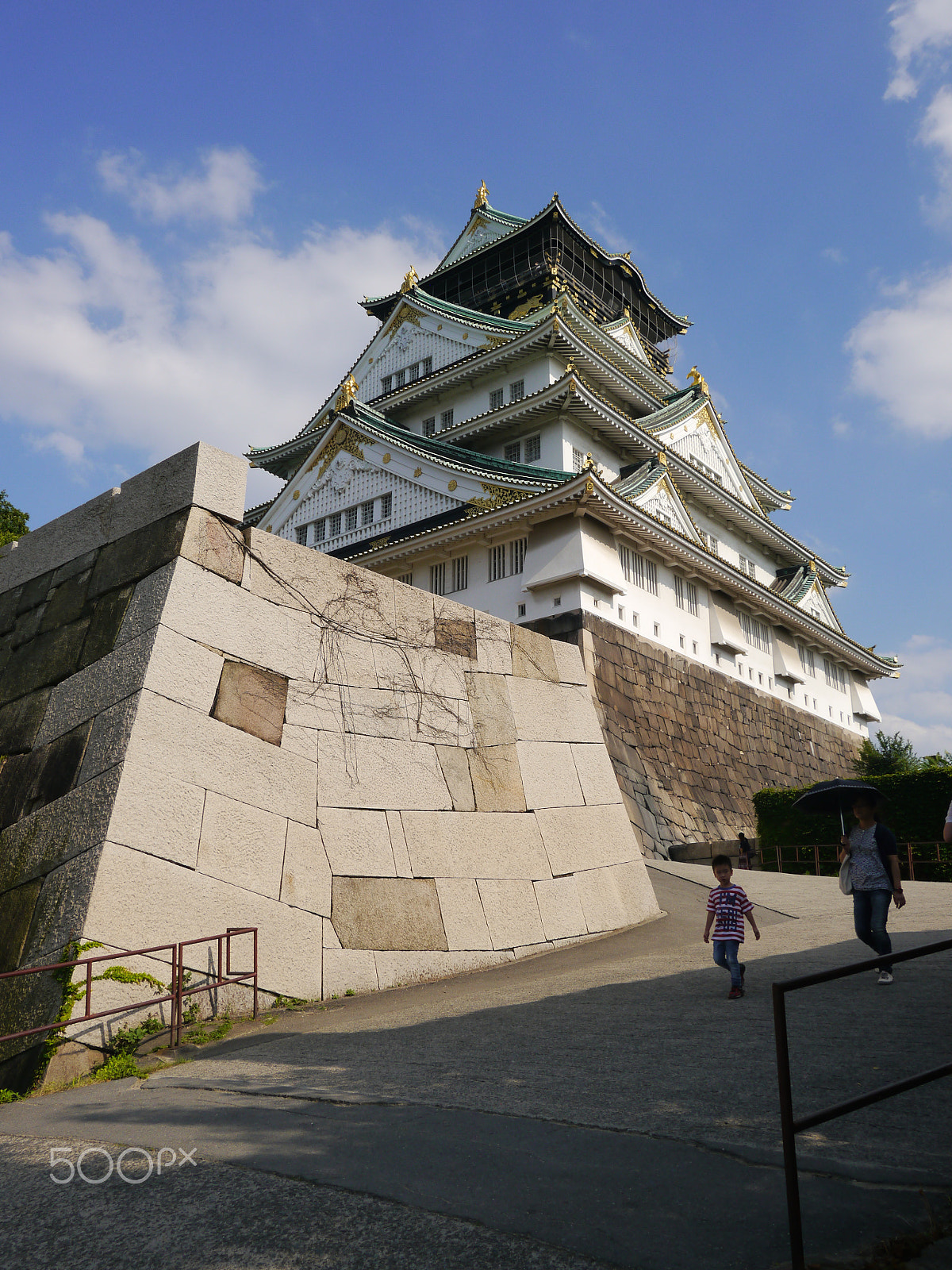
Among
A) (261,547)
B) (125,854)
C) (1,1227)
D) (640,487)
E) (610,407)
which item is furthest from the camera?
(610,407)

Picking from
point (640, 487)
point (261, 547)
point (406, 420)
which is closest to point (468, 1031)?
point (261, 547)

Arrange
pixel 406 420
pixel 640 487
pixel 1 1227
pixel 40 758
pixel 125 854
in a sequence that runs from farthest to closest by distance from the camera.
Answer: pixel 406 420
pixel 640 487
pixel 40 758
pixel 125 854
pixel 1 1227

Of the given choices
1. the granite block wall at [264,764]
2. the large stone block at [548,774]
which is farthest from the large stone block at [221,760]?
the large stone block at [548,774]

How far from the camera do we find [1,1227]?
129 inches

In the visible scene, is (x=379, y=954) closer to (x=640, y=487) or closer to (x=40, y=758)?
(x=40, y=758)

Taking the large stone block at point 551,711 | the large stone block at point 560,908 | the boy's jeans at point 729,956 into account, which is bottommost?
the boy's jeans at point 729,956

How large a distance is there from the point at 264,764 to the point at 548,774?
3.99 m

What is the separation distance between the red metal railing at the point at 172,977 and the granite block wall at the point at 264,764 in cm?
15

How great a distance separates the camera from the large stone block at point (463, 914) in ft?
28.8

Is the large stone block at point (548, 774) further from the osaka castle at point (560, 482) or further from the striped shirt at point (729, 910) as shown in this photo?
the osaka castle at point (560, 482)

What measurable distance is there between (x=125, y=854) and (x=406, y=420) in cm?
2304

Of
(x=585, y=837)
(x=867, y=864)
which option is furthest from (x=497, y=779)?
(x=867, y=864)

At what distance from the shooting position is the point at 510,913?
9.43 meters

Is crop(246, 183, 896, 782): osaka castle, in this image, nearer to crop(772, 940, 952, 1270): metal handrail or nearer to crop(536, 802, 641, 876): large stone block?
crop(536, 802, 641, 876): large stone block
